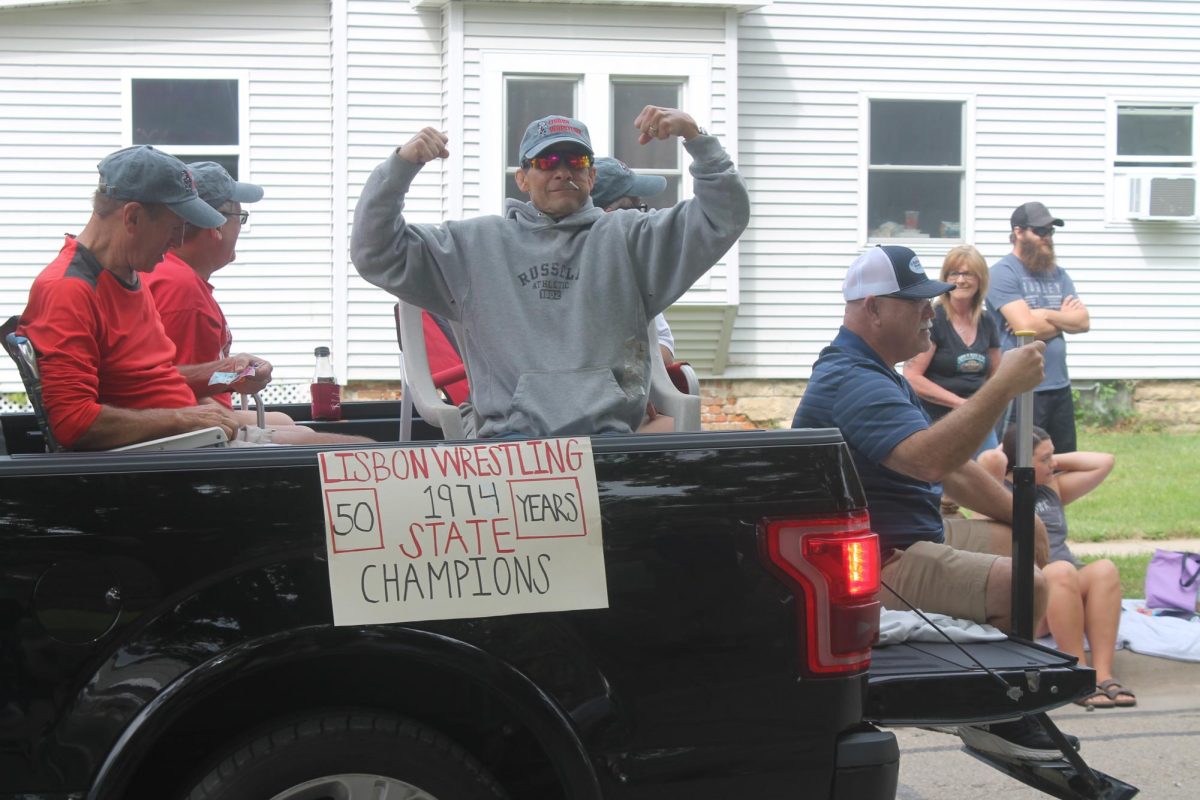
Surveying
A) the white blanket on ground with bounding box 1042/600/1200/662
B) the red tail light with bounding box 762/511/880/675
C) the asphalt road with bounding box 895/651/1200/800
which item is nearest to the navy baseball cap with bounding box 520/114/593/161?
the red tail light with bounding box 762/511/880/675

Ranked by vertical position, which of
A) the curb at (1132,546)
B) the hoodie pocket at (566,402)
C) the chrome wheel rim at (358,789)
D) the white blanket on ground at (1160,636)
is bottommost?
the white blanket on ground at (1160,636)

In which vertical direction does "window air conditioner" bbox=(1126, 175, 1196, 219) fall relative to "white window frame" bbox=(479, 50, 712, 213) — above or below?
below

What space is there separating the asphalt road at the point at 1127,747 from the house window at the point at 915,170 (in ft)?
25.1

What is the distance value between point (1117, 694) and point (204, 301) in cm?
395

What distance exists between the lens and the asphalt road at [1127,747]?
4602mm

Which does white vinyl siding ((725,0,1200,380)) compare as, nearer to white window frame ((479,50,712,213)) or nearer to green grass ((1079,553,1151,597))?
white window frame ((479,50,712,213))

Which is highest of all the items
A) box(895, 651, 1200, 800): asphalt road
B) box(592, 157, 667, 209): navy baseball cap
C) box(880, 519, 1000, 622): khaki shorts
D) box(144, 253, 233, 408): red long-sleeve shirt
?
box(592, 157, 667, 209): navy baseball cap

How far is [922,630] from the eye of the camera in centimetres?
346

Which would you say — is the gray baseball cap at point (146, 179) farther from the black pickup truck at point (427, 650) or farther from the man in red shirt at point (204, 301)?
the black pickup truck at point (427, 650)

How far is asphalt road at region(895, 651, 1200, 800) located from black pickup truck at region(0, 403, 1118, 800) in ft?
6.90

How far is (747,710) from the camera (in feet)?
8.63

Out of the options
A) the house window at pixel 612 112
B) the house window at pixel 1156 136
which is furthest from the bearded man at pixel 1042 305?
the house window at pixel 1156 136

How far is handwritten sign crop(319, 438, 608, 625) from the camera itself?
8.38ft

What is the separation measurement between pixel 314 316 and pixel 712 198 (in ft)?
30.0
